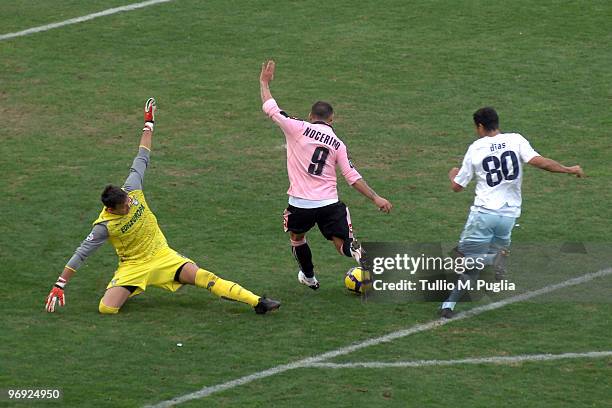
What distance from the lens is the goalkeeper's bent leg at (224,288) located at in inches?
480

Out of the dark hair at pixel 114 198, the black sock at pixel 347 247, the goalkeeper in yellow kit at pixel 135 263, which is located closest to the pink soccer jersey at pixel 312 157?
the black sock at pixel 347 247

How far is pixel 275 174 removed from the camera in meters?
16.4

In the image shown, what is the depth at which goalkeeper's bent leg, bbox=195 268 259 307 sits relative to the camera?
1219 cm

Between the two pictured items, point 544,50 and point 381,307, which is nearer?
point 381,307

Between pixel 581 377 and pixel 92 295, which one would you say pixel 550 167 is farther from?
pixel 92 295

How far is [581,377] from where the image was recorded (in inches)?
423

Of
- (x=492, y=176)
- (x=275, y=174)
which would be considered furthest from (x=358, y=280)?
(x=275, y=174)

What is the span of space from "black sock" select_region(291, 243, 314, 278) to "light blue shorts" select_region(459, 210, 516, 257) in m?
1.60

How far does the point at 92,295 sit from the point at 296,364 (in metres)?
2.84

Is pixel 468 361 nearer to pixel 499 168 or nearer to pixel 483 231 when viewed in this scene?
pixel 483 231

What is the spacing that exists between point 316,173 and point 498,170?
1820 mm

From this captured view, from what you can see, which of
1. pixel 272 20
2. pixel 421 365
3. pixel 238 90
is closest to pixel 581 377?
pixel 421 365

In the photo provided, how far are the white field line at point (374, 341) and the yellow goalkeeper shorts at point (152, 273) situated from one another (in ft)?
6.18

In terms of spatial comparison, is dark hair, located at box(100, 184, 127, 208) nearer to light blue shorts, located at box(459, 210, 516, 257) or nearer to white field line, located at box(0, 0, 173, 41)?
light blue shorts, located at box(459, 210, 516, 257)
